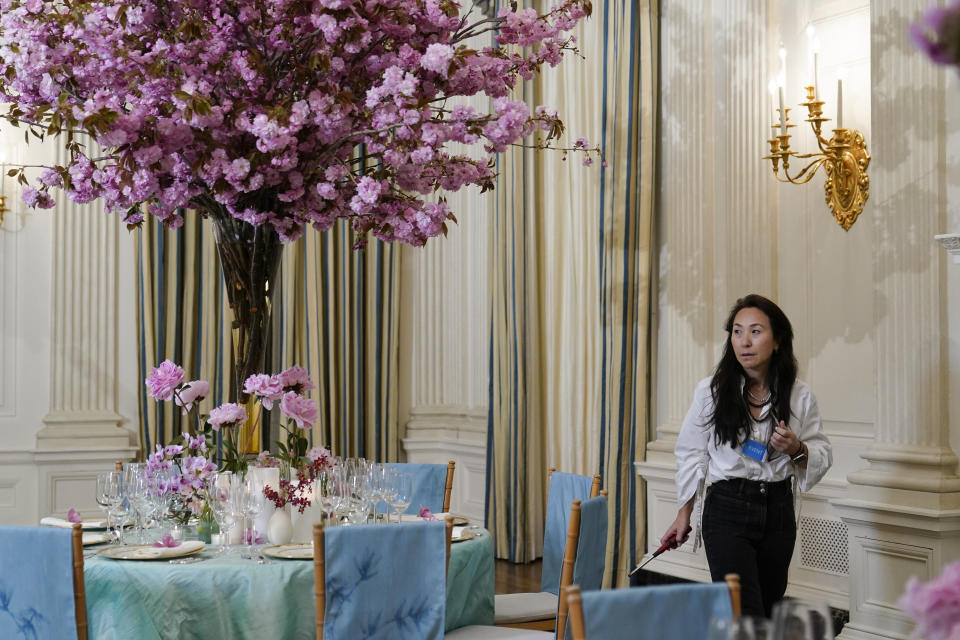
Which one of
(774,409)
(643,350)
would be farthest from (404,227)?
(643,350)

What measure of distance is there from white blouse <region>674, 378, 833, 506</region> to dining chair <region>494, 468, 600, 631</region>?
1.06ft

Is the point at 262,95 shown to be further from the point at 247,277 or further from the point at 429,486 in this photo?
the point at 429,486

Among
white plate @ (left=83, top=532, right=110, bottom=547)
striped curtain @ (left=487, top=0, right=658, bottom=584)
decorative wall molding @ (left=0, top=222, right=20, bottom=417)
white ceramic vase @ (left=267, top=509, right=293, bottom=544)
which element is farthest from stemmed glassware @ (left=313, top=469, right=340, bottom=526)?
decorative wall molding @ (left=0, top=222, right=20, bottom=417)

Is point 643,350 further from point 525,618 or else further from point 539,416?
point 525,618

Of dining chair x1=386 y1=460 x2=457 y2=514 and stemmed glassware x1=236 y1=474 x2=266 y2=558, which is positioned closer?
stemmed glassware x1=236 y1=474 x2=266 y2=558

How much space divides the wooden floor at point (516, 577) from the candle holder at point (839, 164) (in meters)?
2.56

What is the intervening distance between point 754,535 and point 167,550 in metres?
1.77

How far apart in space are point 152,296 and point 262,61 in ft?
12.7

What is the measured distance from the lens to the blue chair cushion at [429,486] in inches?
166

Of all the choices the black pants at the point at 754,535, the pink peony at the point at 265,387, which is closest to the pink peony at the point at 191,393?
the pink peony at the point at 265,387

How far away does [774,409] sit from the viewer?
3.31m

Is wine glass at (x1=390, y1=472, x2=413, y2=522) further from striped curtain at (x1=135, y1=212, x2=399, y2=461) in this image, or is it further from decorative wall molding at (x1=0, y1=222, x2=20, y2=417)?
decorative wall molding at (x1=0, y1=222, x2=20, y2=417)

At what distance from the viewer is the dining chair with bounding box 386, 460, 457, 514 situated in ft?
13.8

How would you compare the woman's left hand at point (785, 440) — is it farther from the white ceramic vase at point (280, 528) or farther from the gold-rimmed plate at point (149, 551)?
the gold-rimmed plate at point (149, 551)
